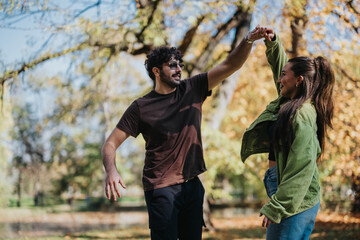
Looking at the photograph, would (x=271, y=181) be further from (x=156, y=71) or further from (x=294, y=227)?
(x=156, y=71)

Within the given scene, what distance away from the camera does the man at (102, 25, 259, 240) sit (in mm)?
2754

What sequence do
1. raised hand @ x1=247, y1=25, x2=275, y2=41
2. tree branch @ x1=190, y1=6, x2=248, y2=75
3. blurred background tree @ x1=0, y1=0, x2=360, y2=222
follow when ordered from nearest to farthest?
raised hand @ x1=247, y1=25, x2=275, y2=41, blurred background tree @ x1=0, y1=0, x2=360, y2=222, tree branch @ x1=190, y1=6, x2=248, y2=75

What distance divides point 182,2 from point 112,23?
156 centimetres

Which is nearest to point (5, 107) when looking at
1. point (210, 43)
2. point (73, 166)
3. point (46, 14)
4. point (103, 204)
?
Result: point (46, 14)

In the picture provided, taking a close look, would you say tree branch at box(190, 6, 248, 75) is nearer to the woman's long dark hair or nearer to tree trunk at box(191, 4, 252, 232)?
tree trunk at box(191, 4, 252, 232)

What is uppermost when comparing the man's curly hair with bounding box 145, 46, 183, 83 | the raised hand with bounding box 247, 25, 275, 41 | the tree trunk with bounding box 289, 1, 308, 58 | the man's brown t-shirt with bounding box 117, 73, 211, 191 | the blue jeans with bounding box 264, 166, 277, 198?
the tree trunk with bounding box 289, 1, 308, 58

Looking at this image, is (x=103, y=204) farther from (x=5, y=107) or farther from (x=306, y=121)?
(x=306, y=121)

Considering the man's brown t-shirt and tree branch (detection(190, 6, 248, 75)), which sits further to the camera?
tree branch (detection(190, 6, 248, 75))

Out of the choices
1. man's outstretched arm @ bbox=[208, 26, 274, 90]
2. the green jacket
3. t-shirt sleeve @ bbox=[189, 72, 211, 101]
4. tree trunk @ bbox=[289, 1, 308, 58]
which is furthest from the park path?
the green jacket

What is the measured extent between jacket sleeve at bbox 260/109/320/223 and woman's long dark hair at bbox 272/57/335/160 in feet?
0.46

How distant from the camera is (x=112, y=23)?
298 inches

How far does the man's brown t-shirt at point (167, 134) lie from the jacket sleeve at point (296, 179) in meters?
0.87

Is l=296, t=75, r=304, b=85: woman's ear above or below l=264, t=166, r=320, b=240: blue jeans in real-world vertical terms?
above

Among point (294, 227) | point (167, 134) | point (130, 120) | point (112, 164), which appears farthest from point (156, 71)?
point (294, 227)
